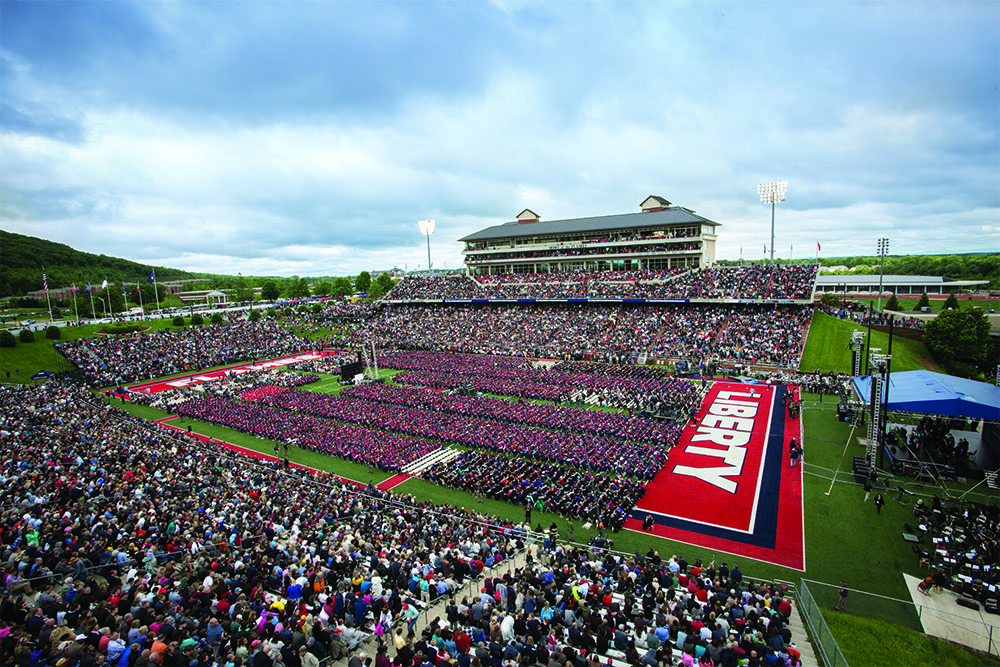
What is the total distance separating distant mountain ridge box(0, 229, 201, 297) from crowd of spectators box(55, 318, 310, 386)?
241 ft

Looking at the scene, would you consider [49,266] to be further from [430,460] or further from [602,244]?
[430,460]

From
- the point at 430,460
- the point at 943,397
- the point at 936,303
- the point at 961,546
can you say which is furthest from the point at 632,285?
the point at 936,303

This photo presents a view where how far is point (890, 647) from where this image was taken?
31.7ft

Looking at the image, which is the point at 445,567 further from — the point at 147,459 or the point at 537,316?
the point at 537,316

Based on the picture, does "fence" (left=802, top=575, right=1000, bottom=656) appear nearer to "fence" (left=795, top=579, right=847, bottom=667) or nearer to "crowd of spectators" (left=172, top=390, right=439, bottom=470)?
"fence" (left=795, top=579, right=847, bottom=667)

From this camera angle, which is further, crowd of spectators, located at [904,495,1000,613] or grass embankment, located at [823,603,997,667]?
crowd of spectators, located at [904,495,1000,613]

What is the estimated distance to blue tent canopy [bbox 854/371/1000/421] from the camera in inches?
643

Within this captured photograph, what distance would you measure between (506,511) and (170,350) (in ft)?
148

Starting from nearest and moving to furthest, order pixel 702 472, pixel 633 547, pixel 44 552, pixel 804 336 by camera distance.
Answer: pixel 44 552 < pixel 633 547 < pixel 702 472 < pixel 804 336

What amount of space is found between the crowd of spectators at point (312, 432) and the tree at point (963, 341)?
38.0 meters

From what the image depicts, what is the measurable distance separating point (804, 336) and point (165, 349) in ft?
196

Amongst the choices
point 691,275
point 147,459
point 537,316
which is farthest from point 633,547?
point 691,275

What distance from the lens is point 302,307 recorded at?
79000mm

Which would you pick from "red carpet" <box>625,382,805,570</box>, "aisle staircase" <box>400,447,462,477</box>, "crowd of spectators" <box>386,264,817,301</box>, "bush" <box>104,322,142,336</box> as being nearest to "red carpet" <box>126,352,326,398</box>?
"bush" <box>104,322,142,336</box>
